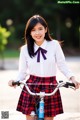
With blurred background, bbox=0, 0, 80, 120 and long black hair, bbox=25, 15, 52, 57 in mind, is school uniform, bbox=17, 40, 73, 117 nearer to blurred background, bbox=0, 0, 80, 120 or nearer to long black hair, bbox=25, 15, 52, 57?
long black hair, bbox=25, 15, 52, 57

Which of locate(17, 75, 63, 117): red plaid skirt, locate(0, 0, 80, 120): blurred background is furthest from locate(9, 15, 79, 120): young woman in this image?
locate(0, 0, 80, 120): blurred background

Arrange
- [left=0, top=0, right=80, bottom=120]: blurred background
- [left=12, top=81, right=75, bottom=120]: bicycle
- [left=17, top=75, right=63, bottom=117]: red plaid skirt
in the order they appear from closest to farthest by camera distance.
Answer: [left=12, top=81, right=75, bottom=120]: bicycle, [left=17, top=75, right=63, bottom=117]: red plaid skirt, [left=0, top=0, right=80, bottom=120]: blurred background

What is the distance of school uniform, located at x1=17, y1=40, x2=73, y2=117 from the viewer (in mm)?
4406

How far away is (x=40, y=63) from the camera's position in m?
4.41

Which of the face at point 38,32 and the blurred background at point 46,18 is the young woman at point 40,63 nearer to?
the face at point 38,32

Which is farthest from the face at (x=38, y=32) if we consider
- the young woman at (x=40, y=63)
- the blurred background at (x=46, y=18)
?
the blurred background at (x=46, y=18)

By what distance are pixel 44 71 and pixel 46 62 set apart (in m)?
0.08

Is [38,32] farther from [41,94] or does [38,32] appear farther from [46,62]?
[41,94]

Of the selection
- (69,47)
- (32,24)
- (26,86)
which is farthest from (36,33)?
(69,47)

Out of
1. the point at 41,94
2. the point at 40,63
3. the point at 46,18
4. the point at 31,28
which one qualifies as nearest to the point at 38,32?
the point at 31,28

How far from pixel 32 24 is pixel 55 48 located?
0.92 ft

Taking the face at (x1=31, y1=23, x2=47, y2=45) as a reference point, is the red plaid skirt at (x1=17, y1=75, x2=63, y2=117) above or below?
below

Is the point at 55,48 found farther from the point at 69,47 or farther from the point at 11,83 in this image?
the point at 69,47

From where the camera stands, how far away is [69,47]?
4722 cm
